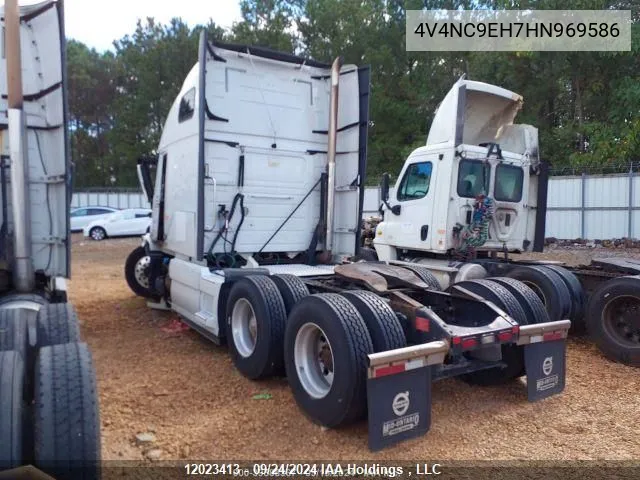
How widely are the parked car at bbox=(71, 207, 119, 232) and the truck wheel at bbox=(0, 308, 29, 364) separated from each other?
22687mm

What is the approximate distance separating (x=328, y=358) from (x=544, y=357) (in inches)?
73.7

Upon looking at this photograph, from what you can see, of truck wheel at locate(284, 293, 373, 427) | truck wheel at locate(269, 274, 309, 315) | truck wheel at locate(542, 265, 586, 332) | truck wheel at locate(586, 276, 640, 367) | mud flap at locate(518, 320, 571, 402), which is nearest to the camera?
truck wheel at locate(284, 293, 373, 427)

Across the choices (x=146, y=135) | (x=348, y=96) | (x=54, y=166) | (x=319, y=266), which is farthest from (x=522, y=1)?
(x=146, y=135)

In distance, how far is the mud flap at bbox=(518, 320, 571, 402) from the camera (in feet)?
14.6

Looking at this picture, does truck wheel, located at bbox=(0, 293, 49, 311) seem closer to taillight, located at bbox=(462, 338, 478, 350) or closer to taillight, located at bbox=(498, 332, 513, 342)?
taillight, located at bbox=(462, 338, 478, 350)

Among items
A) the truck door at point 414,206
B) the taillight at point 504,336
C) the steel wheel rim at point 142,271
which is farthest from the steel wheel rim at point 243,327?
the steel wheel rim at point 142,271

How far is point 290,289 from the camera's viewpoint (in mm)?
5250

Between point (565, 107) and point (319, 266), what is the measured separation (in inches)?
869

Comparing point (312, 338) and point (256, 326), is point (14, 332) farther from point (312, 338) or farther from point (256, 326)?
point (256, 326)

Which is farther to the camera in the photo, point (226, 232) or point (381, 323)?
point (226, 232)

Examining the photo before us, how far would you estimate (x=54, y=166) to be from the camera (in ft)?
16.4

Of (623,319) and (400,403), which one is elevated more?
(623,319)

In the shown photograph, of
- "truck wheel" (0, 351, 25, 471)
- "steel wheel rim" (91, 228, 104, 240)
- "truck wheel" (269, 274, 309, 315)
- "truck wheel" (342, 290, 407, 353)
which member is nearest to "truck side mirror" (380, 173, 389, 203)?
"truck wheel" (269, 274, 309, 315)

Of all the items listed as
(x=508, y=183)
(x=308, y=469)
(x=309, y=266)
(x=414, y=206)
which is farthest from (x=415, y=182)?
(x=308, y=469)
